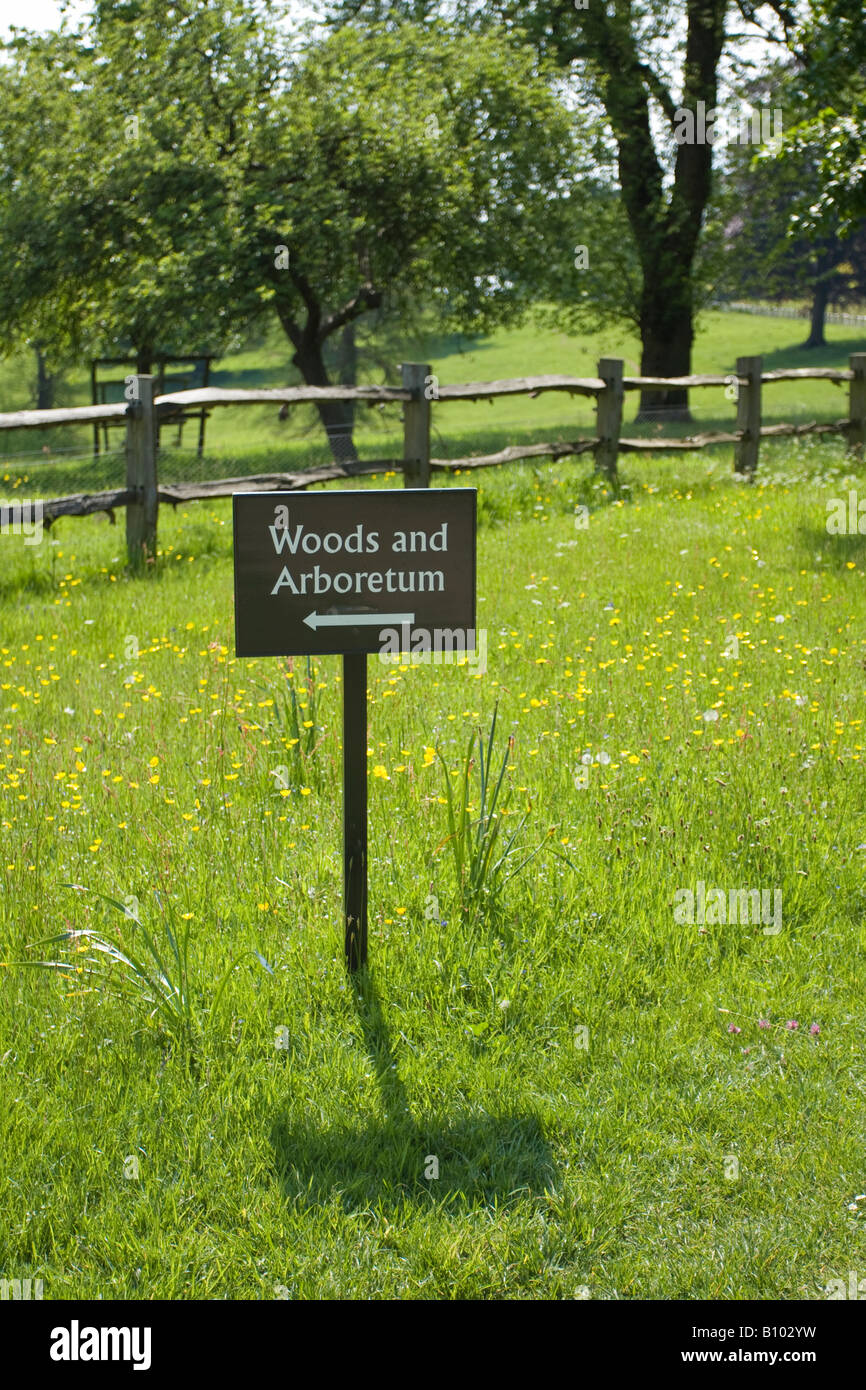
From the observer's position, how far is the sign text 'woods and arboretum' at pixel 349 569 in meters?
3.30

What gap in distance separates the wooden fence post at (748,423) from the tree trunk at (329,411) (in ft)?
15.6

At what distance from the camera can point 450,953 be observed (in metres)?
3.60

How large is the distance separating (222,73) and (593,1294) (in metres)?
18.4

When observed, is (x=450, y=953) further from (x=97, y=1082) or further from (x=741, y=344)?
(x=741, y=344)

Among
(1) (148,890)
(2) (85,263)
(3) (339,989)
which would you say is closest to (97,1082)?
(3) (339,989)

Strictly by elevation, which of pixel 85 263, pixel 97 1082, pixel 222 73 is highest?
pixel 222 73

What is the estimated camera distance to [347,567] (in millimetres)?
3348

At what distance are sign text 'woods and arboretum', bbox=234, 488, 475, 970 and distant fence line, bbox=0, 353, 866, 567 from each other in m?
5.92

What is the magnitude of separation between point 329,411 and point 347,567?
19.4m

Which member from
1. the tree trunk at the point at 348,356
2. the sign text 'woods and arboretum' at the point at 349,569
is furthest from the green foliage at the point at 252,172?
the sign text 'woods and arboretum' at the point at 349,569

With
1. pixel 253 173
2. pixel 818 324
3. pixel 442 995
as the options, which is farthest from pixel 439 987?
pixel 818 324

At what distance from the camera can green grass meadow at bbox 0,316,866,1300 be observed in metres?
2.65

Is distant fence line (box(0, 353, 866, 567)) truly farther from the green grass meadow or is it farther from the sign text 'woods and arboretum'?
the sign text 'woods and arboretum'

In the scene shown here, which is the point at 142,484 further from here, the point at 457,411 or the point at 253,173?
the point at 457,411
